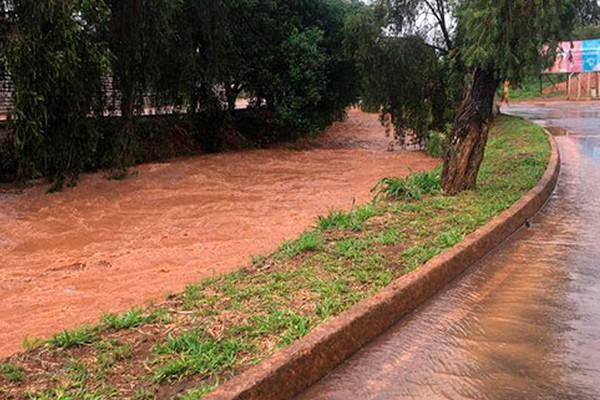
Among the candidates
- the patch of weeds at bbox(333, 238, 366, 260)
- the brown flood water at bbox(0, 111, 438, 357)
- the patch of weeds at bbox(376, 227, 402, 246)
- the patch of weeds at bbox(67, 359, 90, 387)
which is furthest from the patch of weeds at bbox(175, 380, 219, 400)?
the patch of weeds at bbox(376, 227, 402, 246)

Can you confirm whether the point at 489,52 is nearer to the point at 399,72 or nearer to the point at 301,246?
the point at 301,246

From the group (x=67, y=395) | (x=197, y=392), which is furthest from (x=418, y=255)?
(x=67, y=395)

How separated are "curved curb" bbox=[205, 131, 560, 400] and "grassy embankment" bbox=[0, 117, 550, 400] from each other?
0.41 ft

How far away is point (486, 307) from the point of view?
464 centimetres

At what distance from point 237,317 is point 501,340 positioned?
185cm

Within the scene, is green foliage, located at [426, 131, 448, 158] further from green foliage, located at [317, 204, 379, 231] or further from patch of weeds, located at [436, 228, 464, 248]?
patch of weeds, located at [436, 228, 464, 248]

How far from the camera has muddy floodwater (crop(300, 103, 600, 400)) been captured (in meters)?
3.39

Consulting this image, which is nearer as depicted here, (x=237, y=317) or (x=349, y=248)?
(x=237, y=317)

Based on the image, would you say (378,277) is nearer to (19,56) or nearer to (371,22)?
(19,56)

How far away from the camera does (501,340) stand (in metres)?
4.01

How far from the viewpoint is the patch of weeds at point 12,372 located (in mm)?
3254

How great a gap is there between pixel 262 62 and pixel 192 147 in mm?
3483

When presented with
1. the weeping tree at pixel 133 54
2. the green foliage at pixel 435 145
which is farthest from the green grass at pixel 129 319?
the green foliage at pixel 435 145

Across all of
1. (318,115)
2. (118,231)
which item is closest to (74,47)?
(118,231)
